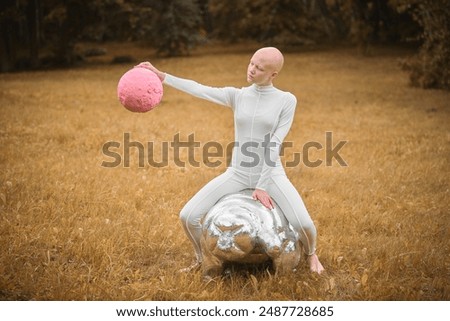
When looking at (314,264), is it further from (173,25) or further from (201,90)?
(173,25)

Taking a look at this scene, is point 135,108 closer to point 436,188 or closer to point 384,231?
point 384,231

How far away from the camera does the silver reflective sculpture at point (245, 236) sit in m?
4.07

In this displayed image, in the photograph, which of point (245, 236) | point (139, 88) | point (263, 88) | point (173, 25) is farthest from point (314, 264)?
point (173, 25)

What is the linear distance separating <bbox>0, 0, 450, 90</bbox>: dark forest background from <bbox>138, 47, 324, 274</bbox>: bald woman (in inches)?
566

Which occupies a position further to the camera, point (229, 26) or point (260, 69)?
point (229, 26)

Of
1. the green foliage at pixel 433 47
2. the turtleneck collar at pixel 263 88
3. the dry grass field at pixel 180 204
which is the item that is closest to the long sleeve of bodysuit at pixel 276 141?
the turtleneck collar at pixel 263 88

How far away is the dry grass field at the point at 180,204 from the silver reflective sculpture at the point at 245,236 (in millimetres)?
222

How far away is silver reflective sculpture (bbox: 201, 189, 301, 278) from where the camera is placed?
4.07m

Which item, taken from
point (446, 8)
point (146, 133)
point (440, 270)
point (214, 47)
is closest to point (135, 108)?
point (440, 270)

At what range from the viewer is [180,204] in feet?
21.9

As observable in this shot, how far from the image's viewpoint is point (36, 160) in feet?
27.7

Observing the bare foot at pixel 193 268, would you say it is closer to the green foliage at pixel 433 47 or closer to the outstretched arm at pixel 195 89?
the outstretched arm at pixel 195 89

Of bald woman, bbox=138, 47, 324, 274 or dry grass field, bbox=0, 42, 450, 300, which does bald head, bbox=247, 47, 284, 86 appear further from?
dry grass field, bbox=0, 42, 450, 300
